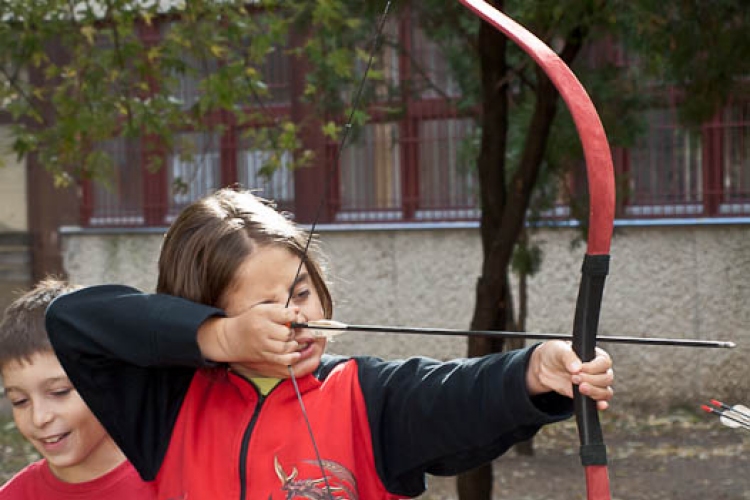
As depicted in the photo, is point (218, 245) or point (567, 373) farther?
point (218, 245)

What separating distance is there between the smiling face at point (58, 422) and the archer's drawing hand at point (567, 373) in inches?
43.3

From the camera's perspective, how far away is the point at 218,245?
5.64 feet

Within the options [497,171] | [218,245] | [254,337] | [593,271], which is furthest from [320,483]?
[497,171]

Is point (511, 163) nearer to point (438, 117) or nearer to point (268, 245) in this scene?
point (438, 117)

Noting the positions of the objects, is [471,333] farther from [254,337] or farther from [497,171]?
[497,171]

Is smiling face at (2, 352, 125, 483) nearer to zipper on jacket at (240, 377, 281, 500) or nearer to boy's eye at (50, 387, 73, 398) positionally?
boy's eye at (50, 387, 73, 398)

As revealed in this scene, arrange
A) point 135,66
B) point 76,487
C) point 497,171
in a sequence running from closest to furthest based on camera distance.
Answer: point 76,487 < point 497,171 < point 135,66

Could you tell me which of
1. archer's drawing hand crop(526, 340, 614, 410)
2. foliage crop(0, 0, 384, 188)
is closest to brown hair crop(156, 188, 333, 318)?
archer's drawing hand crop(526, 340, 614, 410)

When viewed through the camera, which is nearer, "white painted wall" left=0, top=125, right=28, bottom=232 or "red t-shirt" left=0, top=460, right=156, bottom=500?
"red t-shirt" left=0, top=460, right=156, bottom=500

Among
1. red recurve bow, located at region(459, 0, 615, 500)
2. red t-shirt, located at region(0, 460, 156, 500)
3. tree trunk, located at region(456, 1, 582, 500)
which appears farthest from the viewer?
tree trunk, located at region(456, 1, 582, 500)

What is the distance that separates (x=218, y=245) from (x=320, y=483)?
0.37 metres

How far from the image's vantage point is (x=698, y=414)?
25.6ft

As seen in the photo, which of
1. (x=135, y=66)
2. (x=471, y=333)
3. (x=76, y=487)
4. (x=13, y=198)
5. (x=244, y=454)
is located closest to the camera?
(x=471, y=333)

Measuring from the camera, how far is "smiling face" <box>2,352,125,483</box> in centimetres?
219
